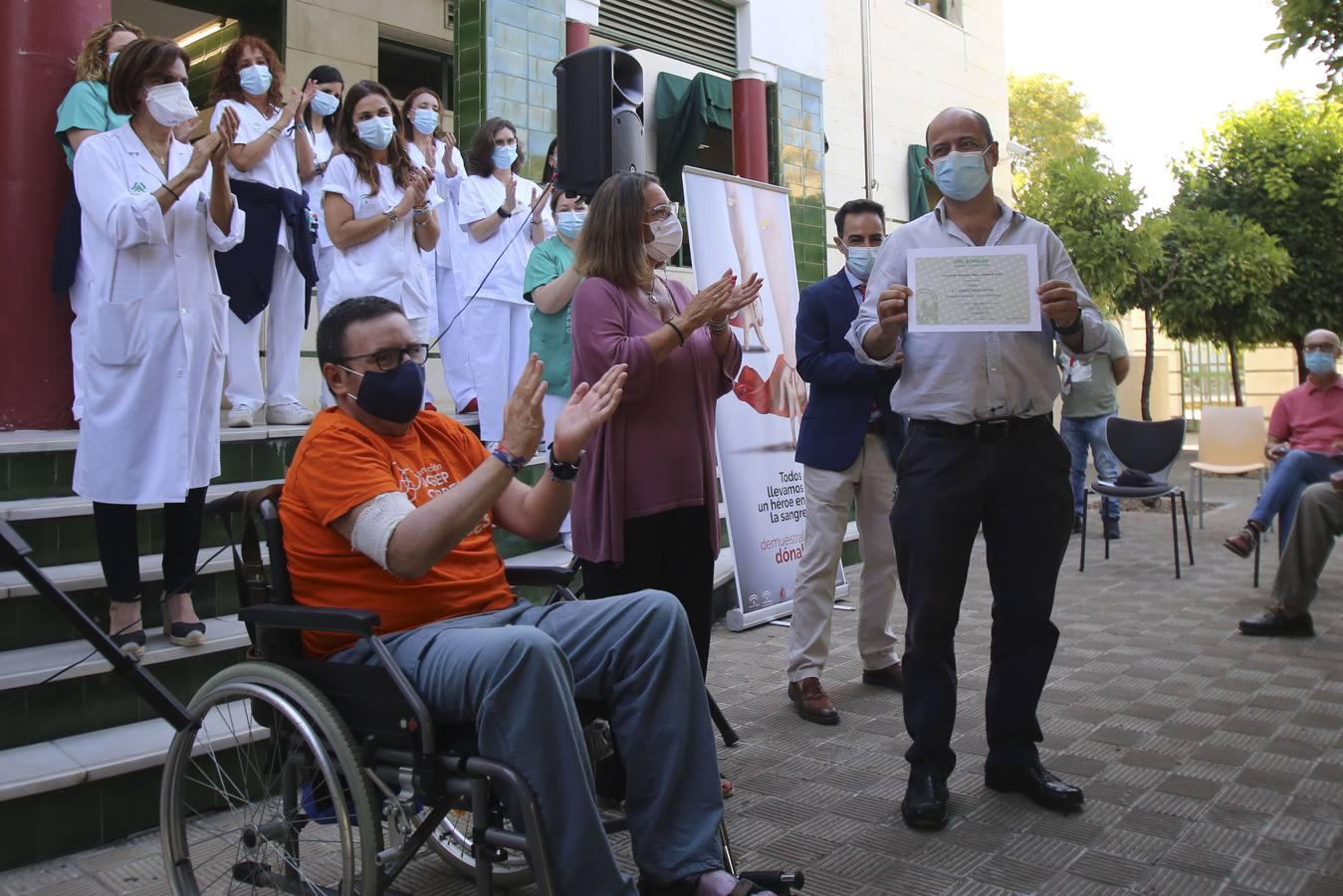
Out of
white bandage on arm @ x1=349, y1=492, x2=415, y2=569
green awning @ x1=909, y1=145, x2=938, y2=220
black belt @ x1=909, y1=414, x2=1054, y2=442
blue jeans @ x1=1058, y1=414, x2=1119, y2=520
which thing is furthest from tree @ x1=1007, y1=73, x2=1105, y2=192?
white bandage on arm @ x1=349, y1=492, x2=415, y2=569

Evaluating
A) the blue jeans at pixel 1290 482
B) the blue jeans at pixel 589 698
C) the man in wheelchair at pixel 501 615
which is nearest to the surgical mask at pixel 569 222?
the man in wheelchair at pixel 501 615

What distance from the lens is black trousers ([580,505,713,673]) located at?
10.5ft

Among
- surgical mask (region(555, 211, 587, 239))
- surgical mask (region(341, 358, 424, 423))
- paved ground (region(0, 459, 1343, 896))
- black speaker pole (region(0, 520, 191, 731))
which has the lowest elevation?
paved ground (region(0, 459, 1343, 896))

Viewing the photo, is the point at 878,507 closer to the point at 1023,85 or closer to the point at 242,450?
the point at 242,450

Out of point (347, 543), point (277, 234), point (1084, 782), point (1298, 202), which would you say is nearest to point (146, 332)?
point (277, 234)

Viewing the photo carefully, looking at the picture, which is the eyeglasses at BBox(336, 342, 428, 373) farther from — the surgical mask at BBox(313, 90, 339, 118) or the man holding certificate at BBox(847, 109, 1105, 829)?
the surgical mask at BBox(313, 90, 339, 118)

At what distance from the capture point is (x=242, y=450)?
481 centimetres

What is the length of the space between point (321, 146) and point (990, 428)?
15.3ft

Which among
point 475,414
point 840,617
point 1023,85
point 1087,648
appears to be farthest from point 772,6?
point 1023,85

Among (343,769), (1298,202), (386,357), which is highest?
(1298,202)

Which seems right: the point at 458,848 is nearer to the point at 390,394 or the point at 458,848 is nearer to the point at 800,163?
the point at 390,394

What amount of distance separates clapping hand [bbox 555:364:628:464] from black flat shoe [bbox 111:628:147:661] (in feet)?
6.01

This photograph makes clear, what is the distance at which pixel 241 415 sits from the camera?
514 cm

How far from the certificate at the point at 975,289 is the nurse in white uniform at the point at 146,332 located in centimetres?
244
